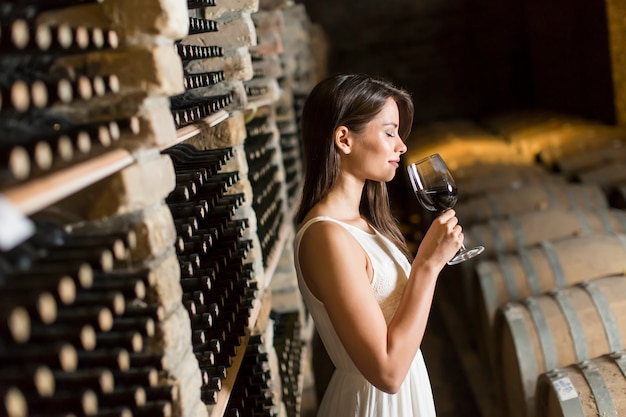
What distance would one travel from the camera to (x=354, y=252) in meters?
2.08

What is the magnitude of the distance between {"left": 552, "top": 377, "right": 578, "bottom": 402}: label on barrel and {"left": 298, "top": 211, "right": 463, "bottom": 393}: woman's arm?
0.82 metres

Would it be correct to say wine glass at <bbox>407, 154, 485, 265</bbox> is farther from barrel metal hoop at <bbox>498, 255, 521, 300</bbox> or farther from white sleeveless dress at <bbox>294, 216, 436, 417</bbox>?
barrel metal hoop at <bbox>498, 255, 521, 300</bbox>

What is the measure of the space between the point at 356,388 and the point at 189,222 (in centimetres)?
71

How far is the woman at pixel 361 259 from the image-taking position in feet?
6.57

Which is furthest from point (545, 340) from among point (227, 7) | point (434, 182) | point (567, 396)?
point (227, 7)

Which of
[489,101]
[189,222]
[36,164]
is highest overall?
[36,164]

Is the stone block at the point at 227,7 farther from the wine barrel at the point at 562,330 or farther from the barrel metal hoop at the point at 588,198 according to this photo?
the barrel metal hoop at the point at 588,198

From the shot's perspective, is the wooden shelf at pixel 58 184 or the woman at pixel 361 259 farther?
the woman at pixel 361 259

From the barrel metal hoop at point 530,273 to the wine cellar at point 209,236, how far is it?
0.01 metres

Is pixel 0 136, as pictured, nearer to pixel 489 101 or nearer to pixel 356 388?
pixel 356 388

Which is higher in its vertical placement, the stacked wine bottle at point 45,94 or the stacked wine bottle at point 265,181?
the stacked wine bottle at point 45,94

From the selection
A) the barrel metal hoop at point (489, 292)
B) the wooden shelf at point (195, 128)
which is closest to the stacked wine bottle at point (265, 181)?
the wooden shelf at point (195, 128)

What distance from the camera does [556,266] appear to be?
12.1 feet

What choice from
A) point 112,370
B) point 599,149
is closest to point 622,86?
point 599,149
